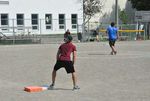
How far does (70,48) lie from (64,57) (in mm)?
285

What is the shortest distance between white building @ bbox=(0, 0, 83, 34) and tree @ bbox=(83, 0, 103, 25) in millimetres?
3699

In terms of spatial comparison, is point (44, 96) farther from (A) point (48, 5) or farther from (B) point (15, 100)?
(A) point (48, 5)

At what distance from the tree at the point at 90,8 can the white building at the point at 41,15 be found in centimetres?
370

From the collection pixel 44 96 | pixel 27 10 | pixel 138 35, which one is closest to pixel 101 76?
pixel 44 96

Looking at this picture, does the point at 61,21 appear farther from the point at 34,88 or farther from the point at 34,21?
the point at 34,88

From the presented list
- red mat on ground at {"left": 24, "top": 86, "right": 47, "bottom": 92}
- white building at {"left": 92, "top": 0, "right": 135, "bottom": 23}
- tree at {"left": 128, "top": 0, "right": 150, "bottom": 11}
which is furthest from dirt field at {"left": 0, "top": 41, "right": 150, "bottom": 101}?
white building at {"left": 92, "top": 0, "right": 135, "bottom": 23}

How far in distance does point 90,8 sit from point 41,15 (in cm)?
1056

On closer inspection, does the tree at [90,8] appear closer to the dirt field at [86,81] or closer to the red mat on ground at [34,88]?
the dirt field at [86,81]

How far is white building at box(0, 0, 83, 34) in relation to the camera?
55.2 meters

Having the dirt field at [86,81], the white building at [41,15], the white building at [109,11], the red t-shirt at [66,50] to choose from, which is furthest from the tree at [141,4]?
the red t-shirt at [66,50]

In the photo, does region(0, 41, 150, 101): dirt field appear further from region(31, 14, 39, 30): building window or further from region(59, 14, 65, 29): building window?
region(59, 14, 65, 29): building window

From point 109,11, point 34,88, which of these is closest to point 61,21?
point 109,11

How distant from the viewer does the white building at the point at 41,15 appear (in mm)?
55188

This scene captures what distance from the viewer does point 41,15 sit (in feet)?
195
